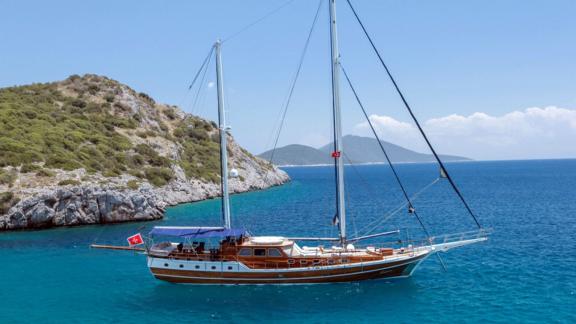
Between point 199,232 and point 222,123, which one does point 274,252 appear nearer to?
point 199,232

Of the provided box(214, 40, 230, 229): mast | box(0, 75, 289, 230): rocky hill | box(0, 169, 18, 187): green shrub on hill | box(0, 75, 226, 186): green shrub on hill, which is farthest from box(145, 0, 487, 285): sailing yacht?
Result: box(0, 75, 226, 186): green shrub on hill

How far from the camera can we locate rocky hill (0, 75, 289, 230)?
52.3m

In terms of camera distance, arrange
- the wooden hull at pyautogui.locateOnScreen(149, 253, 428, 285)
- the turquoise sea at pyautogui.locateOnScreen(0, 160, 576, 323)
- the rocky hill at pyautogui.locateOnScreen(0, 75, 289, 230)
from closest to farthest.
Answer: the turquoise sea at pyautogui.locateOnScreen(0, 160, 576, 323)
the wooden hull at pyautogui.locateOnScreen(149, 253, 428, 285)
the rocky hill at pyautogui.locateOnScreen(0, 75, 289, 230)

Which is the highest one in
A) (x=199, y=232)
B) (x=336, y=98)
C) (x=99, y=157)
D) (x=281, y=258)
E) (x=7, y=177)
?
(x=99, y=157)

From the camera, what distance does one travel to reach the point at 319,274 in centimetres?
2789

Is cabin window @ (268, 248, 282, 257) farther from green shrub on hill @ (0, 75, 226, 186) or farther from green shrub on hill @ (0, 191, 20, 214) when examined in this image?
green shrub on hill @ (0, 75, 226, 186)

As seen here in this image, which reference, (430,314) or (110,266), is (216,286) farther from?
(430,314)

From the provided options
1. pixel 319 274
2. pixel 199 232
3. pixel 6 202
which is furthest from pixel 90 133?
pixel 319 274

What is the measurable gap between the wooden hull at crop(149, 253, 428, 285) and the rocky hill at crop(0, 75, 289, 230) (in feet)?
97.8

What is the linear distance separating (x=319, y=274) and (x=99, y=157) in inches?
2167

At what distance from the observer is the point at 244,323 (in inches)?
876

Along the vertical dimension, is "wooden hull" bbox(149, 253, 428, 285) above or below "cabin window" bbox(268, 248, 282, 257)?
below

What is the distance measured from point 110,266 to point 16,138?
44555 mm

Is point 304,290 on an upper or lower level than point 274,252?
lower
